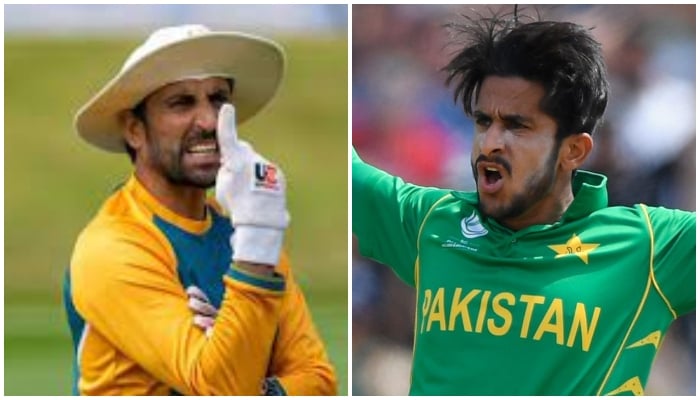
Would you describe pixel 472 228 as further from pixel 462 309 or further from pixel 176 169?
pixel 176 169

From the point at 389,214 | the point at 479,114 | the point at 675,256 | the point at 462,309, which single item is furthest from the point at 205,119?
the point at 675,256

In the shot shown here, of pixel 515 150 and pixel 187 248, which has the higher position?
pixel 515 150

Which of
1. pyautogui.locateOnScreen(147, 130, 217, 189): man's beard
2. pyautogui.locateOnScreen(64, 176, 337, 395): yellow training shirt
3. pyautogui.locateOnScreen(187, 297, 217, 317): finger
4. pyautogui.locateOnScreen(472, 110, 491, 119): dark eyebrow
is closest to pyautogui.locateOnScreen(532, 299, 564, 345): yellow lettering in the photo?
pyautogui.locateOnScreen(472, 110, 491, 119): dark eyebrow

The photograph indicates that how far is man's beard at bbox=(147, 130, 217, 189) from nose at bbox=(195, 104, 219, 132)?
0.07m

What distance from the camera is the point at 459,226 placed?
523 centimetres

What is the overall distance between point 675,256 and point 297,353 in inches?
48.2

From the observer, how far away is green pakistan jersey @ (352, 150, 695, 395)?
5012mm

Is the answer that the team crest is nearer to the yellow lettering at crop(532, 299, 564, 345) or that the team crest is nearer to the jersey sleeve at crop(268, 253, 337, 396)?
the yellow lettering at crop(532, 299, 564, 345)

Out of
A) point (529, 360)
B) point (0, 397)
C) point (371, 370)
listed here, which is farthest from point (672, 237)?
point (0, 397)

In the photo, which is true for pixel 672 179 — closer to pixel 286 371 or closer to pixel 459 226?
pixel 459 226

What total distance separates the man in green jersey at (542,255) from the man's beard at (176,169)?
80 cm

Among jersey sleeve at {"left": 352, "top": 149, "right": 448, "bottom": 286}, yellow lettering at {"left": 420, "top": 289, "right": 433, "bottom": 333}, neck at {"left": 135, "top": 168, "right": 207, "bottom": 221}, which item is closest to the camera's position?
neck at {"left": 135, "top": 168, "right": 207, "bottom": 221}

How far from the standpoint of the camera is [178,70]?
4.90m

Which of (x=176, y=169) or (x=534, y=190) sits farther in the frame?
(x=534, y=190)
